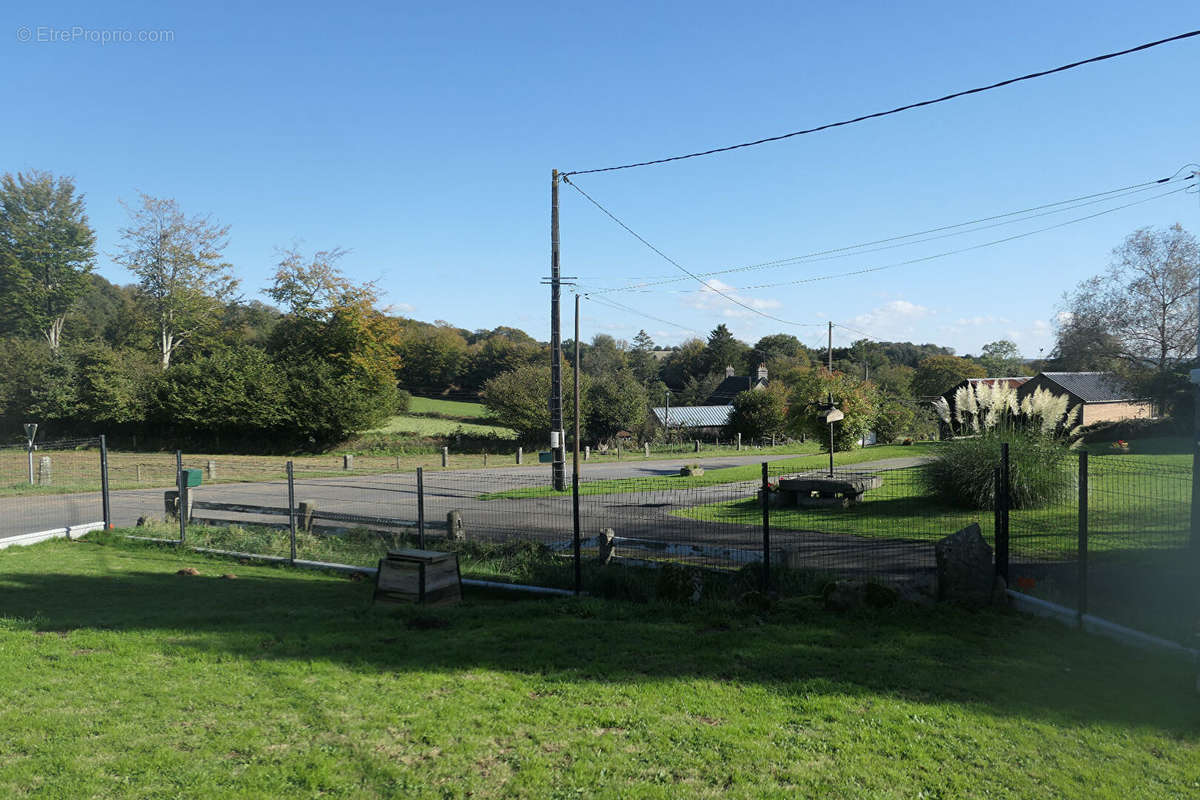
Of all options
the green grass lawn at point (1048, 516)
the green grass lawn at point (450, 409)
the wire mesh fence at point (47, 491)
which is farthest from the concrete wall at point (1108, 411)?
the wire mesh fence at point (47, 491)

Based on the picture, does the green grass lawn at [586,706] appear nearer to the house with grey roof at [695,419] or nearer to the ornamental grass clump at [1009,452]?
the ornamental grass clump at [1009,452]

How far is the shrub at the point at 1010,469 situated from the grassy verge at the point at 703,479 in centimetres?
69

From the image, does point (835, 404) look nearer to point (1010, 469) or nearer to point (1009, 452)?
point (1010, 469)

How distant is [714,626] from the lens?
7062 millimetres

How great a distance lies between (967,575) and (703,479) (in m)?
17.9

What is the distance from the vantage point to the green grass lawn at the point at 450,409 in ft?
208

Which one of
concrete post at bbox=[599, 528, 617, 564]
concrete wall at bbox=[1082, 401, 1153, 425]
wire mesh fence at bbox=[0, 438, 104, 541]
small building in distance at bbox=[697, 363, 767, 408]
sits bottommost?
wire mesh fence at bbox=[0, 438, 104, 541]

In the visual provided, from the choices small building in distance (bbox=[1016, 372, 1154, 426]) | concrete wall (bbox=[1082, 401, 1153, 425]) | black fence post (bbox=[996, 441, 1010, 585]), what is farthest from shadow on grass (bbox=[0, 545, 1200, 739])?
concrete wall (bbox=[1082, 401, 1153, 425])

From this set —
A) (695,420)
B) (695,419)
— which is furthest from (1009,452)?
(695,419)

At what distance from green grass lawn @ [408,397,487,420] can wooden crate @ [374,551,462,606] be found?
5364cm

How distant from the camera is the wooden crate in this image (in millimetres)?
8016

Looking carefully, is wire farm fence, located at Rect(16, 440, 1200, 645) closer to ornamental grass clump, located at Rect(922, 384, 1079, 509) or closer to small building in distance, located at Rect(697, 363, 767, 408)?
ornamental grass clump, located at Rect(922, 384, 1079, 509)

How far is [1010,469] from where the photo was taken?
43.2 ft

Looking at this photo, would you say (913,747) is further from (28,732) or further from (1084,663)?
(28,732)
